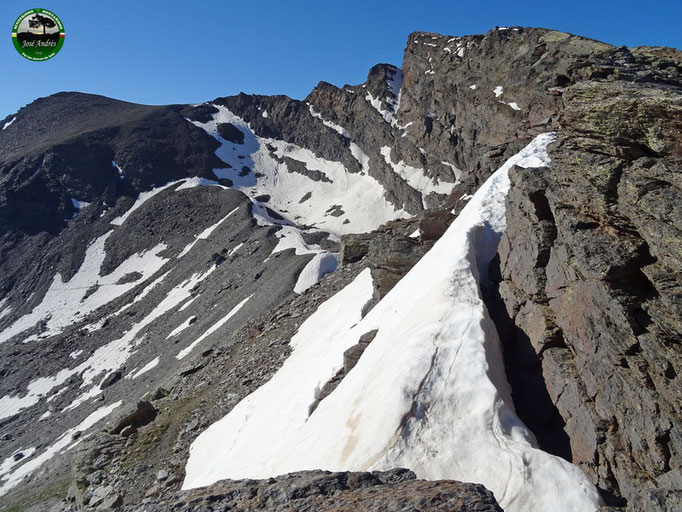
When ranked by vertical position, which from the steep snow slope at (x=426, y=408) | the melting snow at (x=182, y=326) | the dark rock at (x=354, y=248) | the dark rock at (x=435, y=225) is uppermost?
the dark rock at (x=435, y=225)

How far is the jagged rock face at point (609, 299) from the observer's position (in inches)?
351

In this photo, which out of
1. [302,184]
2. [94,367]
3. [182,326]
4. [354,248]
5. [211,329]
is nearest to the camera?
[354,248]

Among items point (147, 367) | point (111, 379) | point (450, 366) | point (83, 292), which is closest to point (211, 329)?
point (147, 367)

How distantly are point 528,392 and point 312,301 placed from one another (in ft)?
66.5

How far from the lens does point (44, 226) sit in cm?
11575

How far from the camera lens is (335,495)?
643cm

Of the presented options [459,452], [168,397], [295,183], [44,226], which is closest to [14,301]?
[44,226]

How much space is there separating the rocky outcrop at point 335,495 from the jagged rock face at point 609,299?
2.84 m

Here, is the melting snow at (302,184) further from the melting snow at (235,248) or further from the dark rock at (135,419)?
the dark rock at (135,419)

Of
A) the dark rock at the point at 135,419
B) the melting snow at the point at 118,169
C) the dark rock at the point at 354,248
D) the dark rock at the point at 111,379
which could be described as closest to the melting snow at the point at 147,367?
the dark rock at the point at 111,379

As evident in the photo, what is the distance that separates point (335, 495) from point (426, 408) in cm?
530

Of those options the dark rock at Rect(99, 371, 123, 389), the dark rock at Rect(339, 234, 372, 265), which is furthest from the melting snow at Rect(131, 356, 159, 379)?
the dark rock at Rect(339, 234, 372, 265)

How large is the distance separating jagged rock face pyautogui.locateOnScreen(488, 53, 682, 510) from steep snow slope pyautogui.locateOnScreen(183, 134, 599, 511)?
1019 millimetres

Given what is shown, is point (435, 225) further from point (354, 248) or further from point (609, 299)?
point (354, 248)
